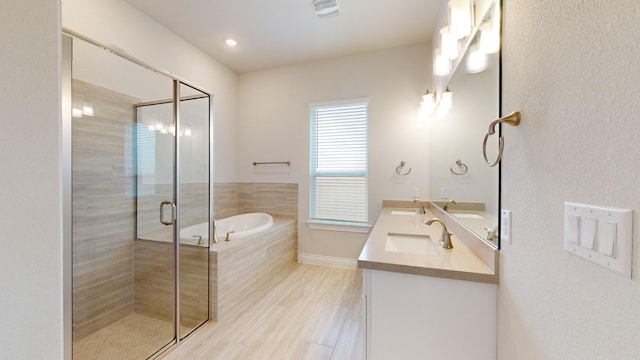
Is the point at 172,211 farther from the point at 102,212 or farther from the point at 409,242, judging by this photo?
the point at 409,242

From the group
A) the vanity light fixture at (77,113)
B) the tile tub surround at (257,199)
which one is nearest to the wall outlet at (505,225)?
the tile tub surround at (257,199)

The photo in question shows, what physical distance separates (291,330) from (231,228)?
1.79 meters

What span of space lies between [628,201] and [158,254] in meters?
2.66

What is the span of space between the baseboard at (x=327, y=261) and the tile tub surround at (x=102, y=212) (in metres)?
1.93

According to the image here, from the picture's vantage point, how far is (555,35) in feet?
2.14

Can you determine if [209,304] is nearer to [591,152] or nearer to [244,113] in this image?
[591,152]

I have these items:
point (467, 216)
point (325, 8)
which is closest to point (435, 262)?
point (467, 216)

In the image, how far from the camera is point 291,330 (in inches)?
74.9

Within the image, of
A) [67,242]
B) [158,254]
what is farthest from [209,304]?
[67,242]

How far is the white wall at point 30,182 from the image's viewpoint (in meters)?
0.56

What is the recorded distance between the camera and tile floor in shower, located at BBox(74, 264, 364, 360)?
1654 millimetres

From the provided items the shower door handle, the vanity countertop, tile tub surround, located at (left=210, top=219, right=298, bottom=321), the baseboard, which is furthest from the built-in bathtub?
the vanity countertop

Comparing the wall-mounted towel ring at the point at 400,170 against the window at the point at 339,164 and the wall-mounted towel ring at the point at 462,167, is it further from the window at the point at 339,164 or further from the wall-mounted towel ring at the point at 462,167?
the wall-mounted towel ring at the point at 462,167

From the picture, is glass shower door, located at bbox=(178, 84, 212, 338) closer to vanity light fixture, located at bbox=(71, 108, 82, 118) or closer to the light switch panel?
vanity light fixture, located at bbox=(71, 108, 82, 118)
